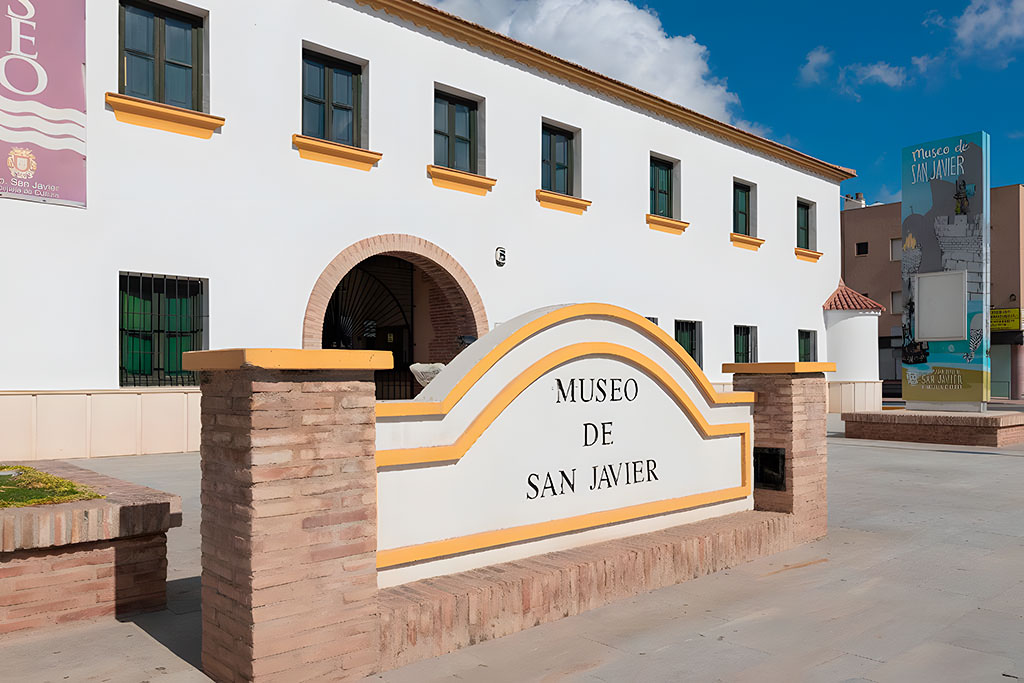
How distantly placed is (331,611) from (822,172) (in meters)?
23.8

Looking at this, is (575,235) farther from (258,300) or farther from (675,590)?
(675,590)

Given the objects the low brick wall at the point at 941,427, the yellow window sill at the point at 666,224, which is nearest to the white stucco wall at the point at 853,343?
the yellow window sill at the point at 666,224

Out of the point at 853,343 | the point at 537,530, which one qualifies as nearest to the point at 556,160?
the point at 853,343

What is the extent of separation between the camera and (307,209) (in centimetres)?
1278

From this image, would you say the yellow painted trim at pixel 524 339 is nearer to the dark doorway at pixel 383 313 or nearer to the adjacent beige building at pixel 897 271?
the dark doorway at pixel 383 313

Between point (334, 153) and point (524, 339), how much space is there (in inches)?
364

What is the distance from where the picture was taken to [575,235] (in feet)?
55.3

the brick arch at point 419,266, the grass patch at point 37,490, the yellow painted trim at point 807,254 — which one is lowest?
the grass patch at point 37,490

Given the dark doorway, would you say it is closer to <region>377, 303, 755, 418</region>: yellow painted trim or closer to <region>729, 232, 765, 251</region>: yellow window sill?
<region>729, 232, 765, 251</region>: yellow window sill

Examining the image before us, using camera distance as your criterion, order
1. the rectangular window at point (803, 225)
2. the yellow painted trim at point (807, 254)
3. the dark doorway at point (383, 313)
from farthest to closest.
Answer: the rectangular window at point (803, 225)
the yellow painted trim at point (807, 254)
the dark doorway at point (383, 313)

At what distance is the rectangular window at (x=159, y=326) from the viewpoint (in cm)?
1130

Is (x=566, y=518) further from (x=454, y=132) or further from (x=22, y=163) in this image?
(x=454, y=132)

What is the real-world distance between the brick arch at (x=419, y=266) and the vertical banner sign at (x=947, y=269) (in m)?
11.8

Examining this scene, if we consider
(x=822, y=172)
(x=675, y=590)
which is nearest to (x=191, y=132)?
(x=675, y=590)
